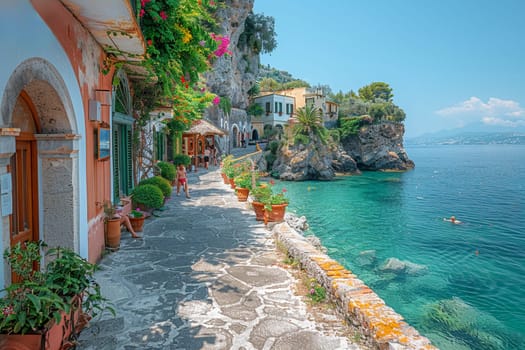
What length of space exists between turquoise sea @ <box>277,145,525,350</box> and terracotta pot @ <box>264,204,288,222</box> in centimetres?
434

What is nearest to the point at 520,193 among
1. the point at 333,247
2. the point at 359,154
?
the point at 359,154

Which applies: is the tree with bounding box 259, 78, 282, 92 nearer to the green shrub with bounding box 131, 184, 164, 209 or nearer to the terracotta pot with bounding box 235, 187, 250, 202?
the terracotta pot with bounding box 235, 187, 250, 202

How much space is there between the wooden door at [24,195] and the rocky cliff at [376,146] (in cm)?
5207

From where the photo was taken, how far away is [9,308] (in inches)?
109

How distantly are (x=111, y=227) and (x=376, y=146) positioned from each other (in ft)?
166

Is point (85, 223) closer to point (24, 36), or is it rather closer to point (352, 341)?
point (24, 36)

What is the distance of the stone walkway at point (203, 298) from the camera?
392cm

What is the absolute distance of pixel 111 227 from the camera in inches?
271

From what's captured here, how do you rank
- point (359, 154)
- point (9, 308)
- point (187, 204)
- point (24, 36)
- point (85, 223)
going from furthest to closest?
point (359, 154) → point (187, 204) → point (85, 223) → point (24, 36) → point (9, 308)

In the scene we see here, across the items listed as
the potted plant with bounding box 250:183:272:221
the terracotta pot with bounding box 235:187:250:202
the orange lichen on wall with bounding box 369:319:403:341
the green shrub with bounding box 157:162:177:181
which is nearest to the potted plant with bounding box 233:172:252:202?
the terracotta pot with bounding box 235:187:250:202

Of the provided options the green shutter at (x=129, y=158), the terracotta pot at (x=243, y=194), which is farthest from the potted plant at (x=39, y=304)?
the terracotta pot at (x=243, y=194)

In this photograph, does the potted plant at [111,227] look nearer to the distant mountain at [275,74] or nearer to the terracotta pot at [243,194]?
the terracotta pot at [243,194]

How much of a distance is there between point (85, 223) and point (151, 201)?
4429 millimetres

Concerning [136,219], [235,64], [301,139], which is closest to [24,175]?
[136,219]
